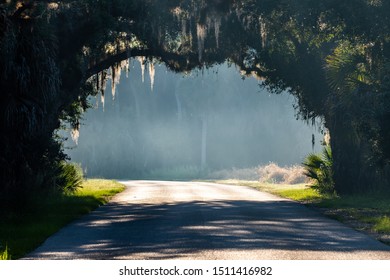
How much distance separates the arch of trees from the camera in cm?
2303

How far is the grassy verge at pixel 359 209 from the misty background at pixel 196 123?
2890 inches

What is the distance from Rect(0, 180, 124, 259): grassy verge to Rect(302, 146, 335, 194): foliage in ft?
32.1

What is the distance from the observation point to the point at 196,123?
116938 millimetres

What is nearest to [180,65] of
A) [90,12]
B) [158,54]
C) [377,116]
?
[158,54]

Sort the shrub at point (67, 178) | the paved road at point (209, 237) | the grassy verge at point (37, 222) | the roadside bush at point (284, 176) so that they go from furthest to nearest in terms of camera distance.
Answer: the roadside bush at point (284, 176), the shrub at point (67, 178), the grassy verge at point (37, 222), the paved road at point (209, 237)

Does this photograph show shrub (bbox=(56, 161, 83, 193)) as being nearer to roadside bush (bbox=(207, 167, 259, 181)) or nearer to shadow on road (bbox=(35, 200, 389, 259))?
shadow on road (bbox=(35, 200, 389, 259))

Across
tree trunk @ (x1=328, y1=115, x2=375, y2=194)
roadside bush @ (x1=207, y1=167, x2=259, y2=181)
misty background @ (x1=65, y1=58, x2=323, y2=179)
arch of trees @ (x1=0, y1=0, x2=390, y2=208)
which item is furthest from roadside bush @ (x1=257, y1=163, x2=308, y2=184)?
misty background @ (x1=65, y1=58, x2=323, y2=179)

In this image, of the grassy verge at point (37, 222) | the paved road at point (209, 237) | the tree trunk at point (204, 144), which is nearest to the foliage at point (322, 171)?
the grassy verge at point (37, 222)

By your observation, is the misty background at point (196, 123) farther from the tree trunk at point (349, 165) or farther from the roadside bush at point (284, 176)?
the tree trunk at point (349, 165)

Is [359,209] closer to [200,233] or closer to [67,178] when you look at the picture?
[200,233]

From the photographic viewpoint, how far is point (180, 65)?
35.5m

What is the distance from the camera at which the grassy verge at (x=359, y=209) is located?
62.8ft

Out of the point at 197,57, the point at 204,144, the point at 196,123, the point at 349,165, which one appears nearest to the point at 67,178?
the point at 197,57

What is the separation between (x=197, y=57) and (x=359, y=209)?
11790 mm
